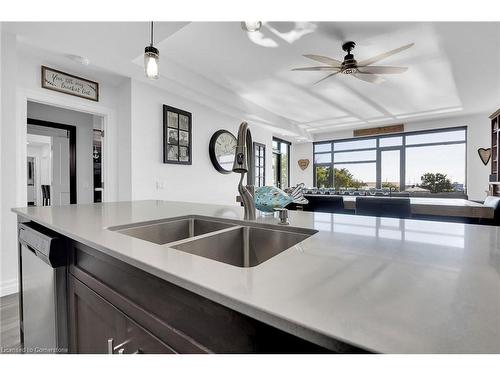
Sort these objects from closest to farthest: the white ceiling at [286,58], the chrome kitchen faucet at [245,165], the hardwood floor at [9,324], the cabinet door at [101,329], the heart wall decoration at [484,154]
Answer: the cabinet door at [101,329]
the chrome kitchen faucet at [245,165]
the hardwood floor at [9,324]
the white ceiling at [286,58]
the heart wall decoration at [484,154]

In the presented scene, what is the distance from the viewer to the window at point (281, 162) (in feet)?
26.1

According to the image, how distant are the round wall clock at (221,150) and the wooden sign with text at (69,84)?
187 centimetres

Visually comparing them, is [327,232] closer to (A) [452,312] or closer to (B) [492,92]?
(A) [452,312]

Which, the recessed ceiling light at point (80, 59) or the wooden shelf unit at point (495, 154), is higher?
the recessed ceiling light at point (80, 59)

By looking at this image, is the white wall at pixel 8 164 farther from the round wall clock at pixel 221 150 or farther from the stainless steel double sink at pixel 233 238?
the round wall clock at pixel 221 150

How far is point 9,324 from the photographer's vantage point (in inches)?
69.2

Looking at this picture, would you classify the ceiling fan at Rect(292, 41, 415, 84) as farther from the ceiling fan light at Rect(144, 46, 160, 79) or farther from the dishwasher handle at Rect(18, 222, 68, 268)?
the dishwasher handle at Rect(18, 222, 68, 268)

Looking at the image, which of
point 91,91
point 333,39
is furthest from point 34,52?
point 333,39

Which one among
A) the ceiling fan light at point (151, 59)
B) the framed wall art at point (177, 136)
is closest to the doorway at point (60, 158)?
the framed wall art at point (177, 136)

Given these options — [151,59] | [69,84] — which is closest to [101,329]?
[151,59]

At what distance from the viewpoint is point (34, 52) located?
249cm

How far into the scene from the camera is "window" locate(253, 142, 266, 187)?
611 cm

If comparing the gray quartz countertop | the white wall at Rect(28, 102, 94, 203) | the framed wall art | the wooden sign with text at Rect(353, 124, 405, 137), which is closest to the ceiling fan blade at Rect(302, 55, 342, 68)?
the framed wall art

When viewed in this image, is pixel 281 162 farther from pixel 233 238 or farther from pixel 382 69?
pixel 233 238
